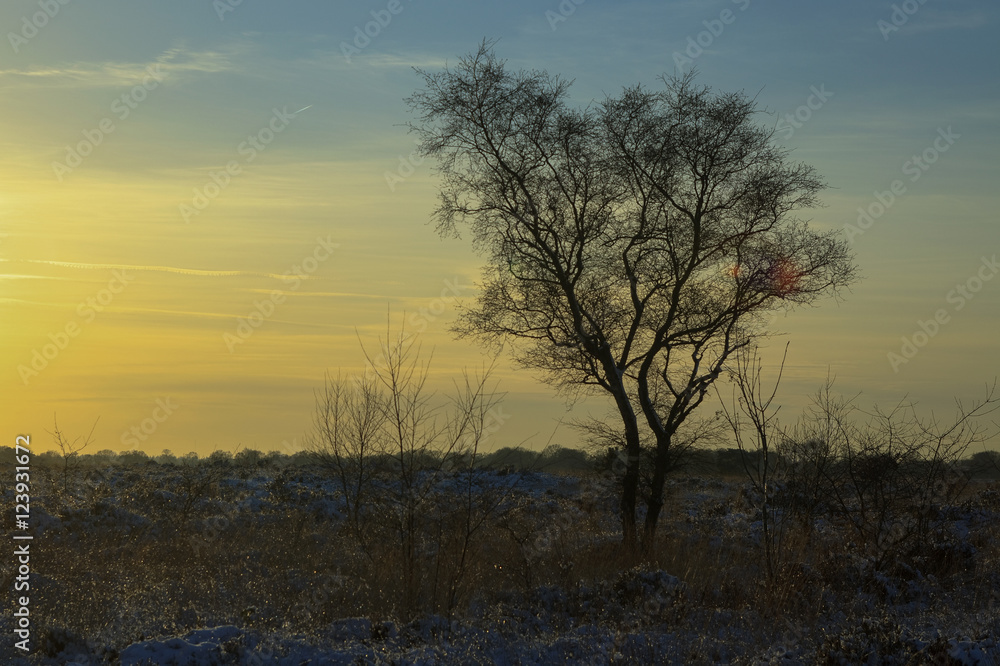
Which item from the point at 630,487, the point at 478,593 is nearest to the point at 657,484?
the point at 630,487

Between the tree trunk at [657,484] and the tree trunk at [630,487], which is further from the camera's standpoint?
the tree trunk at [630,487]

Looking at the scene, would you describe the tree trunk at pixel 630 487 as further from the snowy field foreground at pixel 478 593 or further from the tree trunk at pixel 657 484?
the snowy field foreground at pixel 478 593

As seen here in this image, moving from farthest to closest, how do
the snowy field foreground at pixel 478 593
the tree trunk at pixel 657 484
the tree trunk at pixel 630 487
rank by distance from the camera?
1. the tree trunk at pixel 630 487
2. the tree trunk at pixel 657 484
3. the snowy field foreground at pixel 478 593

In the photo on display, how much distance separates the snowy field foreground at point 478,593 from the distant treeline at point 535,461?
1.03 m

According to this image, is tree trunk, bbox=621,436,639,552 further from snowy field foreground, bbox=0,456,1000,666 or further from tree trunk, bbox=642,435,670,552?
snowy field foreground, bbox=0,456,1000,666

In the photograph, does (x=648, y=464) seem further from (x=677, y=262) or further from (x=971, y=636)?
(x=971, y=636)

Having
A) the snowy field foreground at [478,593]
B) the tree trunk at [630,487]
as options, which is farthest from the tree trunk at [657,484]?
the snowy field foreground at [478,593]

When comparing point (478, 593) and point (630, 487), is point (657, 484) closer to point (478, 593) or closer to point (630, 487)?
point (630, 487)

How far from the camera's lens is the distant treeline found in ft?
37.8

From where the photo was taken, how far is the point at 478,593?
1099cm

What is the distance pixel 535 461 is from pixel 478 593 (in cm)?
193

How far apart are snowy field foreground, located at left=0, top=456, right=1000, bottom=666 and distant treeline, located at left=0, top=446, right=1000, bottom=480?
103 centimetres

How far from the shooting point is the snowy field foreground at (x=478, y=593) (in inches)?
314

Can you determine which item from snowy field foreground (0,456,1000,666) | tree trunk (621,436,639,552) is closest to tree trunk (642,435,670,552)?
tree trunk (621,436,639,552)
